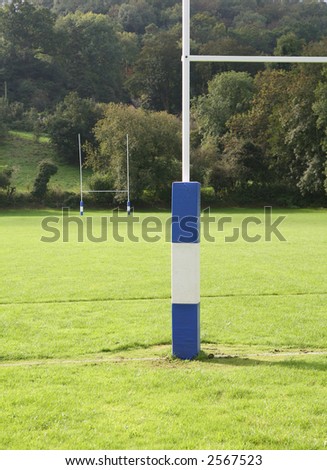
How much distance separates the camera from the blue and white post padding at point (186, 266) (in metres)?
4.92

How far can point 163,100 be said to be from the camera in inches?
1960

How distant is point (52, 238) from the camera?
57.3 ft

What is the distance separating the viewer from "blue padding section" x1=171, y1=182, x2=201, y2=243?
4.90m

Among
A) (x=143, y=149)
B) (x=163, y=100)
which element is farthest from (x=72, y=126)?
(x=143, y=149)

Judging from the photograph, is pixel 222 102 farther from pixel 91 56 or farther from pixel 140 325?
pixel 140 325

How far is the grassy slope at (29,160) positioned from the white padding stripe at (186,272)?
32030 mm

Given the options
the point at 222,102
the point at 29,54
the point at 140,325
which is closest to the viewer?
the point at 140,325

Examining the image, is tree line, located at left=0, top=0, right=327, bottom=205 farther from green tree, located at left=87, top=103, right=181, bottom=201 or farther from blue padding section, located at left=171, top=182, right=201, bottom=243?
blue padding section, located at left=171, top=182, right=201, bottom=243

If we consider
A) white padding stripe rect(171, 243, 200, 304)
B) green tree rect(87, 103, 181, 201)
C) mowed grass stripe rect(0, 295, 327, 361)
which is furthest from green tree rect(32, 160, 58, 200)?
white padding stripe rect(171, 243, 200, 304)

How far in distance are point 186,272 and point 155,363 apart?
793mm

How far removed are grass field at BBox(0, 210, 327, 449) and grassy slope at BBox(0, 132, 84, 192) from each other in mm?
28407

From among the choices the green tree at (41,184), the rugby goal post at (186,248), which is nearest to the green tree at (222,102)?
the green tree at (41,184)
